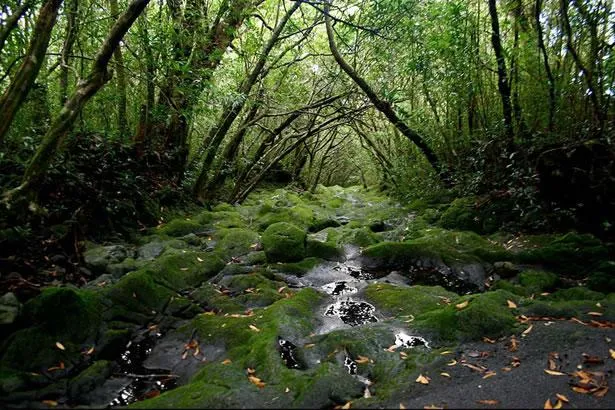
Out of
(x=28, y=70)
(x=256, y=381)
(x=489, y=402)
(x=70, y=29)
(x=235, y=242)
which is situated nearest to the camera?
(x=489, y=402)

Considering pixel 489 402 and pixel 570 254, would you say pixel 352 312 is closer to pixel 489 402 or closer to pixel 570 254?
pixel 489 402

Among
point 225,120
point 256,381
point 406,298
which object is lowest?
point 256,381

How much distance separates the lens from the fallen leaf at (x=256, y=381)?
3.13 metres

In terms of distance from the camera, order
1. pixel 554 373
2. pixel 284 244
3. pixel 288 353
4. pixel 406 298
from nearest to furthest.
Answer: pixel 554 373
pixel 288 353
pixel 406 298
pixel 284 244

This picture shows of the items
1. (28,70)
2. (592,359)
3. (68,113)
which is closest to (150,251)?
(68,113)

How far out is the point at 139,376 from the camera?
3.48 metres

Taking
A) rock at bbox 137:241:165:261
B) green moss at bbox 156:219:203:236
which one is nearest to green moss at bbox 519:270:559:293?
rock at bbox 137:241:165:261

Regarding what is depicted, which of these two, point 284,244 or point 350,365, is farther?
point 284,244

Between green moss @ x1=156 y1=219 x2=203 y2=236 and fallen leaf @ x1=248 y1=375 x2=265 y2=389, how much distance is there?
4.87 meters

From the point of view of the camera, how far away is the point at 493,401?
2.77 meters

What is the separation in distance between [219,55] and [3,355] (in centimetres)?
661

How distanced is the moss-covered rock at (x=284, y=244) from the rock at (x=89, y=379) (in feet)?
11.0

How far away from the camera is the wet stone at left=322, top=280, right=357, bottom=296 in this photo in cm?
550

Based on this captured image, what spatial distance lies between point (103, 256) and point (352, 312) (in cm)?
365
